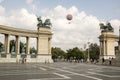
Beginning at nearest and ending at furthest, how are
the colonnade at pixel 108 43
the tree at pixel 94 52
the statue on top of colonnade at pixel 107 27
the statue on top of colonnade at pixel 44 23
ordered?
the statue on top of colonnade at pixel 44 23
the colonnade at pixel 108 43
the statue on top of colonnade at pixel 107 27
the tree at pixel 94 52

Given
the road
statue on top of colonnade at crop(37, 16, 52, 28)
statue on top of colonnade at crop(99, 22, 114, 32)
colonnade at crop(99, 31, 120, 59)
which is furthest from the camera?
statue on top of colonnade at crop(99, 22, 114, 32)

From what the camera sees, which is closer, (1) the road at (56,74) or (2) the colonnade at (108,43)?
(1) the road at (56,74)

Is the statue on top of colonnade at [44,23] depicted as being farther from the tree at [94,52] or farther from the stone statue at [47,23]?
the tree at [94,52]

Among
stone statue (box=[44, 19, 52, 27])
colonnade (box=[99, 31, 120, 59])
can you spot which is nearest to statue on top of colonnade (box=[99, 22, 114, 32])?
colonnade (box=[99, 31, 120, 59])

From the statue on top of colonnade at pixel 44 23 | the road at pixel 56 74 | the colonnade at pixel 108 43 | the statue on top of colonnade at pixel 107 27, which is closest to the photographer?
the road at pixel 56 74

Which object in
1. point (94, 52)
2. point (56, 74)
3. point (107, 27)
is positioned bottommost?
point (56, 74)

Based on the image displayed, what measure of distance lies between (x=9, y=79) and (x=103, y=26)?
72868 mm

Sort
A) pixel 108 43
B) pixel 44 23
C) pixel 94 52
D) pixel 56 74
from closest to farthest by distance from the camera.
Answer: pixel 56 74 < pixel 44 23 < pixel 108 43 < pixel 94 52

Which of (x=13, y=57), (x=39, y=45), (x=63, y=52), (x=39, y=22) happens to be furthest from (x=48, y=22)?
(x=63, y=52)

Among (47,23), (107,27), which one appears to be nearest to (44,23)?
(47,23)

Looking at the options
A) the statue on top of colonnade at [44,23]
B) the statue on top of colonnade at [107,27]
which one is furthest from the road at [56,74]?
the statue on top of colonnade at [107,27]

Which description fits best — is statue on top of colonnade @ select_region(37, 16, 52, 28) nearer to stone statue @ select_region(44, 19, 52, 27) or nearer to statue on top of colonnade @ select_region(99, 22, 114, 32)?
stone statue @ select_region(44, 19, 52, 27)

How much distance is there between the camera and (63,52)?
179m

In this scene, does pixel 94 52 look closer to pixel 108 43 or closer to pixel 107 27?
pixel 107 27
